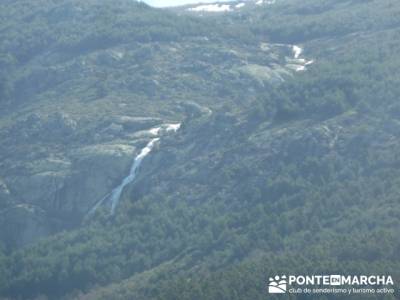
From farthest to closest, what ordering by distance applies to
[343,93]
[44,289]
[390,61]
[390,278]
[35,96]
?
[35,96] → [390,61] → [343,93] → [44,289] → [390,278]

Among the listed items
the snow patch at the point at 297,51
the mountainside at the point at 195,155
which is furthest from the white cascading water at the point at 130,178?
the snow patch at the point at 297,51

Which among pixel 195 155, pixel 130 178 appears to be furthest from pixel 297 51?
pixel 130 178

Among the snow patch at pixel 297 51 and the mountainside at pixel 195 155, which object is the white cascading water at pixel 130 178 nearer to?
the mountainside at pixel 195 155

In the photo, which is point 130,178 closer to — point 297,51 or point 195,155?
point 195,155

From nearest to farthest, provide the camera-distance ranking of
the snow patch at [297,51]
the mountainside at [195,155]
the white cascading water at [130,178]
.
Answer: the mountainside at [195,155]
the white cascading water at [130,178]
the snow patch at [297,51]

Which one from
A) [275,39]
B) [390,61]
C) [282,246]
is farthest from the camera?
[275,39]

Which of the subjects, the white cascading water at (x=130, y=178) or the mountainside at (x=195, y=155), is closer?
the mountainside at (x=195, y=155)

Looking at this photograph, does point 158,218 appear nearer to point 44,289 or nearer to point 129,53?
point 44,289

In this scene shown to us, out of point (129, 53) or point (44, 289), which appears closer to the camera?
point (44, 289)

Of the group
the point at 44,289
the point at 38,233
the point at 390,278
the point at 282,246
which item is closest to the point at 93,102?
the point at 38,233
